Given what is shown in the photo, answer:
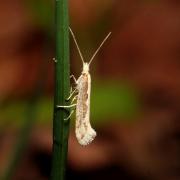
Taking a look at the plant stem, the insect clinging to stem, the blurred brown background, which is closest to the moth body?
the insect clinging to stem

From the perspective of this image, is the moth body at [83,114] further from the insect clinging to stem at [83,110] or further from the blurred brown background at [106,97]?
the blurred brown background at [106,97]

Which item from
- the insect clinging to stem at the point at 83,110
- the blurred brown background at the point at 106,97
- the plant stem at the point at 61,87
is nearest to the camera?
the plant stem at the point at 61,87

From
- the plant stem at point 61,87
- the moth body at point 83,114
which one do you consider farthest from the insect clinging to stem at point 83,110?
the plant stem at point 61,87

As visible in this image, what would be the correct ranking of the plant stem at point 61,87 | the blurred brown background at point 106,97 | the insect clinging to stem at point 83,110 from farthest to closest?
the blurred brown background at point 106,97, the insect clinging to stem at point 83,110, the plant stem at point 61,87

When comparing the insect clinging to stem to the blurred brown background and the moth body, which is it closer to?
the moth body

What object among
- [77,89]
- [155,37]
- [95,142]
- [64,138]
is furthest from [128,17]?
[64,138]

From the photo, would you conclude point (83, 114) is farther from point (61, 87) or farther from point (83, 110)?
point (61, 87)

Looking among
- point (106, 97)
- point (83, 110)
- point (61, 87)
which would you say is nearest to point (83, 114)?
point (83, 110)
